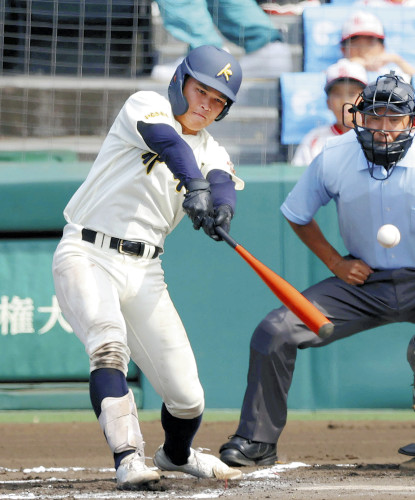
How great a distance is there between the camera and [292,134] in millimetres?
6402

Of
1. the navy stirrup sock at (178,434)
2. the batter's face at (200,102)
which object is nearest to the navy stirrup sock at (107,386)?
the navy stirrup sock at (178,434)

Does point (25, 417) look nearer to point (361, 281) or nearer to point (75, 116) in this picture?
point (75, 116)

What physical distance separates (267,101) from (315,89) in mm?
336

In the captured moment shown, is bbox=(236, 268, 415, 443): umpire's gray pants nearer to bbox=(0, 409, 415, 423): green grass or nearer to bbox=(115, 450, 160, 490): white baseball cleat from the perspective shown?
bbox=(115, 450, 160, 490): white baseball cleat

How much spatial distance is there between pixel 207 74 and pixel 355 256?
1.41 metres

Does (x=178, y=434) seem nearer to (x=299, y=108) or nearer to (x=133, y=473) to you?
(x=133, y=473)

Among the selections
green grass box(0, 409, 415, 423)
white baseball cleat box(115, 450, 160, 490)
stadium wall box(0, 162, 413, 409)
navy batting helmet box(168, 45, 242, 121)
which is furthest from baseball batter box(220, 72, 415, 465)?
green grass box(0, 409, 415, 423)

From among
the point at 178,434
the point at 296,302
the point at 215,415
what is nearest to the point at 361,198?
the point at 296,302

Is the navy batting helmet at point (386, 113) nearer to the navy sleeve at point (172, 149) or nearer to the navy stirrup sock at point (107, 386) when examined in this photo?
the navy sleeve at point (172, 149)

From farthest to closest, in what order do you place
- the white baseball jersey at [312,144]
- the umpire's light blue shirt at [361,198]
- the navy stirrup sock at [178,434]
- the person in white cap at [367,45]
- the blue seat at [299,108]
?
the person in white cap at [367,45]
the blue seat at [299,108]
the white baseball jersey at [312,144]
the umpire's light blue shirt at [361,198]
the navy stirrup sock at [178,434]

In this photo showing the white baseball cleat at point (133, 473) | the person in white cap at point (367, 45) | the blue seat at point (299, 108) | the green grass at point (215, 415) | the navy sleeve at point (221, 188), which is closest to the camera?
the white baseball cleat at point (133, 473)

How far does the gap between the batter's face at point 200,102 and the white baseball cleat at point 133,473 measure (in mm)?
1308

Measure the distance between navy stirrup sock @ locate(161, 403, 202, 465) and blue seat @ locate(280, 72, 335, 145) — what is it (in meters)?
2.90

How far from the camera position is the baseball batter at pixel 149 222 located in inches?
144
